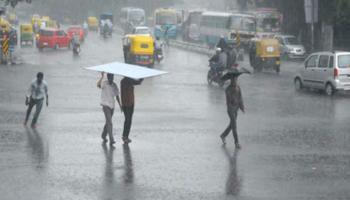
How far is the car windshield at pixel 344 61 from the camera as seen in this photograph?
30872mm

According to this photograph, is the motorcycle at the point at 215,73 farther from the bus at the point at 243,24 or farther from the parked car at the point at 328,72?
the bus at the point at 243,24

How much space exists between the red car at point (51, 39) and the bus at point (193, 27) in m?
18.1

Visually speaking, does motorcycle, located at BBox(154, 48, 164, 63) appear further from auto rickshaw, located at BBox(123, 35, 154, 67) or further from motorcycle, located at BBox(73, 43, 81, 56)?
motorcycle, located at BBox(73, 43, 81, 56)

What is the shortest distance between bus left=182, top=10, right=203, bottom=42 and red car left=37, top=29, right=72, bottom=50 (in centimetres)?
1810

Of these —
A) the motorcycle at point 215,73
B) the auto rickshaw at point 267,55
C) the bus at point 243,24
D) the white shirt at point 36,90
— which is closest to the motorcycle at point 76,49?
the bus at point 243,24

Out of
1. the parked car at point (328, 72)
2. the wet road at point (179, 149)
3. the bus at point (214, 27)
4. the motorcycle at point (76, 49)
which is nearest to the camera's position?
the wet road at point (179, 149)

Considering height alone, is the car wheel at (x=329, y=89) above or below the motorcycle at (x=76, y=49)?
below

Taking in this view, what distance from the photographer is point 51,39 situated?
59969 millimetres

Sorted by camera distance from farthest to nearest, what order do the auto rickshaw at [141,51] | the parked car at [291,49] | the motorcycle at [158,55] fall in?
the parked car at [291,49], the motorcycle at [158,55], the auto rickshaw at [141,51]

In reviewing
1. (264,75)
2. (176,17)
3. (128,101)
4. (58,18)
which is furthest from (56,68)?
(58,18)

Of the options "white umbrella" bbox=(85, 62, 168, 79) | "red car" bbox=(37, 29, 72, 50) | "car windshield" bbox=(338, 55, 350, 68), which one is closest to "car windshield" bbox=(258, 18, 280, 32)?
"red car" bbox=(37, 29, 72, 50)

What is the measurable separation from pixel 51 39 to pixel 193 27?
20.1 m

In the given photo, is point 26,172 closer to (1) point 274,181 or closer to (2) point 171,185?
(2) point 171,185

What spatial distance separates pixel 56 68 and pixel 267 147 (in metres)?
26.4
